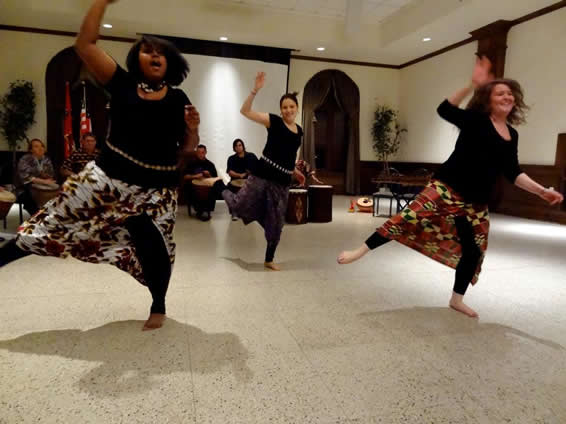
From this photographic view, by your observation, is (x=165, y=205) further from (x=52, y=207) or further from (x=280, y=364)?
(x=280, y=364)

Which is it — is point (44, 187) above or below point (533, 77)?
below

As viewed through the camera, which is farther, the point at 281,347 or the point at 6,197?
the point at 6,197

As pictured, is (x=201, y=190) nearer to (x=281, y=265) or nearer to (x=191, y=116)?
(x=281, y=265)

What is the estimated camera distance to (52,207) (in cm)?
179

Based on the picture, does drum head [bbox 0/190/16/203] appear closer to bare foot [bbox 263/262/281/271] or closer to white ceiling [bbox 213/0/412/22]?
bare foot [bbox 263/262/281/271]

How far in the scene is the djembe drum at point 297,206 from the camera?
5.41 meters

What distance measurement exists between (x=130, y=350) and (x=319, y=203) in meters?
4.13

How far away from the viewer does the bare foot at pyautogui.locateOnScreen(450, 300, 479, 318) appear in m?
2.30

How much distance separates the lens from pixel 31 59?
7730mm

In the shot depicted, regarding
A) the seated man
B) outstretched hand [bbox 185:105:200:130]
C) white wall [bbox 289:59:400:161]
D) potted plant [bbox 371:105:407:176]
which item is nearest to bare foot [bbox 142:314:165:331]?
outstretched hand [bbox 185:105:200:130]

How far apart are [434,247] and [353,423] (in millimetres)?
1314

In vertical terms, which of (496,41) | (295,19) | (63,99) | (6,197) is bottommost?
(6,197)

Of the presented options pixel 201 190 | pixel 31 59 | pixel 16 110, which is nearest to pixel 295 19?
pixel 201 190

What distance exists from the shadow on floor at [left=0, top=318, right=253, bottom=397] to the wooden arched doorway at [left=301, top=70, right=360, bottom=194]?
7.68m
